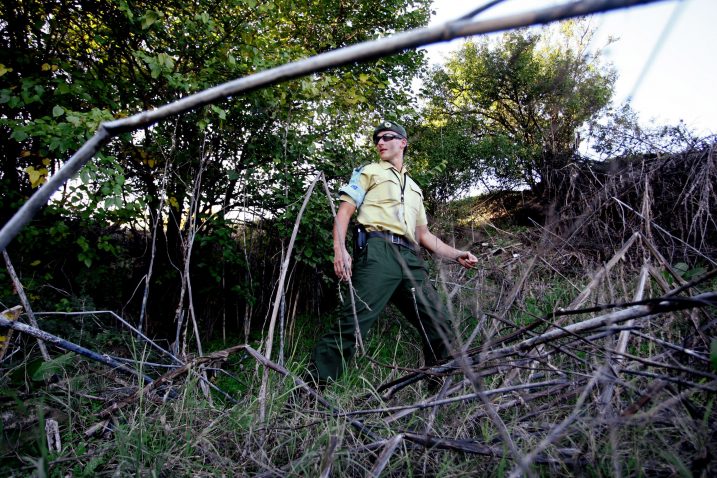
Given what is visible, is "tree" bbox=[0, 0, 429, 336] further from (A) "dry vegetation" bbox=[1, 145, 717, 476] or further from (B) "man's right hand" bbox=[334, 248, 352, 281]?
(A) "dry vegetation" bbox=[1, 145, 717, 476]

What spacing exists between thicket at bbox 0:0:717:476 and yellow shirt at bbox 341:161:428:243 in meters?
0.28

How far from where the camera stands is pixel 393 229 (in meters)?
2.69

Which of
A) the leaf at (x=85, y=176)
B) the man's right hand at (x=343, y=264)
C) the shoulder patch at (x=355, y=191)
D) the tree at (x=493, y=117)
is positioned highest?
the tree at (x=493, y=117)

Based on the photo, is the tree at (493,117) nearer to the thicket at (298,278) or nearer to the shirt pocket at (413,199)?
the thicket at (298,278)

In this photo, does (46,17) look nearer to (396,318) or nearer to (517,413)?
(396,318)

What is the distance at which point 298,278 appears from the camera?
455cm

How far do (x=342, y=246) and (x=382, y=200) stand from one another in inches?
28.0

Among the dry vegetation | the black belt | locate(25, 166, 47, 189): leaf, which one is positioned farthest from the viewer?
the black belt

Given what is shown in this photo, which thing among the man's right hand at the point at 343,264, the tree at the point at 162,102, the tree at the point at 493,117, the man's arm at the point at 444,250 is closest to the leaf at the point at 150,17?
the tree at the point at 162,102

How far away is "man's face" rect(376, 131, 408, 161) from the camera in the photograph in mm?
2977

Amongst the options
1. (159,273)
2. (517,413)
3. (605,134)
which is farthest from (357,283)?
(605,134)

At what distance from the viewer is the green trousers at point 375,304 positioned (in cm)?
237

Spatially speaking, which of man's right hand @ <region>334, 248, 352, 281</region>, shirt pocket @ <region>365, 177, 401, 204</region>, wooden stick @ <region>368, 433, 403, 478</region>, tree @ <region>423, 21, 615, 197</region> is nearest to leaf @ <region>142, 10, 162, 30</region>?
shirt pocket @ <region>365, 177, 401, 204</region>

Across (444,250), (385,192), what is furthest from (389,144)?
(444,250)
